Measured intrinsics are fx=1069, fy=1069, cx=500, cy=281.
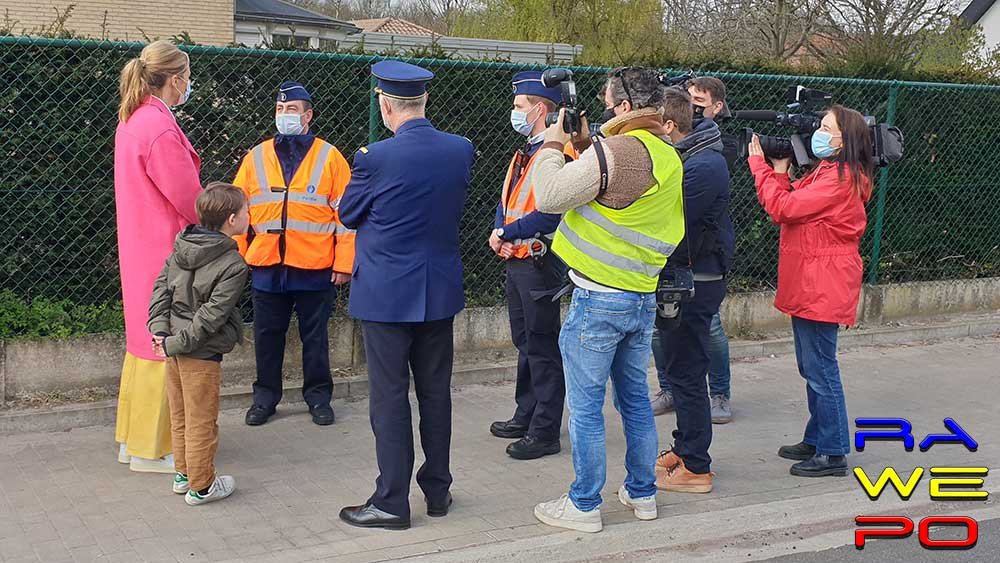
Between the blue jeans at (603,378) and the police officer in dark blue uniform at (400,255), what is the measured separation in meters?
0.62

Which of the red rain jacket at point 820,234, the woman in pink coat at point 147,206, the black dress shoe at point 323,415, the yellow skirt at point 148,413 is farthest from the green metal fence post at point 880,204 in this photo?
the yellow skirt at point 148,413

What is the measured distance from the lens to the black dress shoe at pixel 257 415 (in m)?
6.38

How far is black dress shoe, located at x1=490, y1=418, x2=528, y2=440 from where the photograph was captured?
630 centimetres

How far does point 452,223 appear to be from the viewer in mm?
4844

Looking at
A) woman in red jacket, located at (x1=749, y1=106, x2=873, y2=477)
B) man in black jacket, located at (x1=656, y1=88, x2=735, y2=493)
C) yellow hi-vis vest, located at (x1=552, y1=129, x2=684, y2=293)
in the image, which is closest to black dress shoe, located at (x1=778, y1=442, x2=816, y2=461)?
woman in red jacket, located at (x1=749, y1=106, x2=873, y2=477)

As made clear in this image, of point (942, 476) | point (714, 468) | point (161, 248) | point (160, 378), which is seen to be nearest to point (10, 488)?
point (160, 378)

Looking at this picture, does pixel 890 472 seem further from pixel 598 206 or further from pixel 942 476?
pixel 598 206

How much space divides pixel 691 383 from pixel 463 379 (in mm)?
2396

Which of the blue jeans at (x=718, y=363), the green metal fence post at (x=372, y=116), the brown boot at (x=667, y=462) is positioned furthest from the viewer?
the green metal fence post at (x=372, y=116)

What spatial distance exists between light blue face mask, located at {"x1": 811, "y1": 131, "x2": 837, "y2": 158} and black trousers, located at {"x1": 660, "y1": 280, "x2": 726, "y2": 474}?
3.36ft

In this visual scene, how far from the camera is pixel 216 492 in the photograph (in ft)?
16.6

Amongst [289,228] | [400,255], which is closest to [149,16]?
[289,228]

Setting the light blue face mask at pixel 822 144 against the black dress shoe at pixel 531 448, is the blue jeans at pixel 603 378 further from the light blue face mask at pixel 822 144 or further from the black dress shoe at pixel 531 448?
the light blue face mask at pixel 822 144

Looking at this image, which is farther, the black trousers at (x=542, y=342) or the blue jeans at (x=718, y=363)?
the blue jeans at (x=718, y=363)
